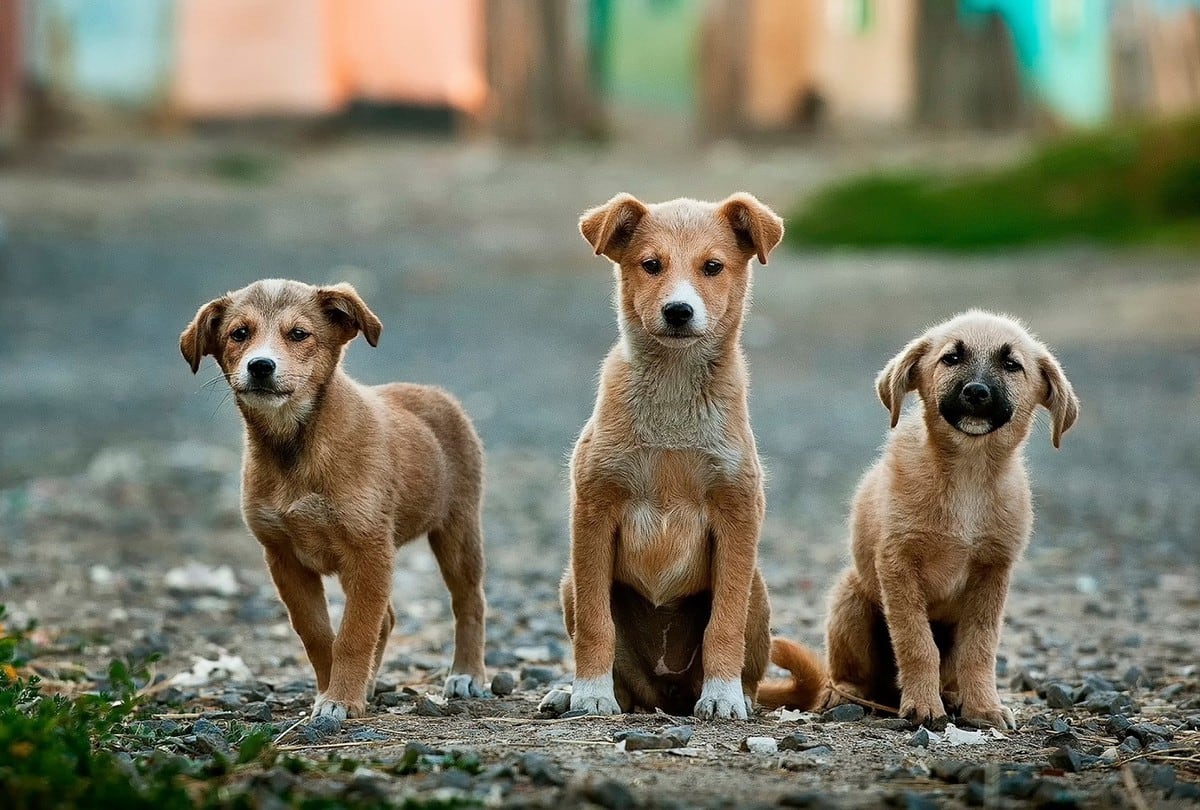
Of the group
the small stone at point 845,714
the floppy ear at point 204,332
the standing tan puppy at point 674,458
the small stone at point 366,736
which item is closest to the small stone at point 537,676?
the standing tan puppy at point 674,458

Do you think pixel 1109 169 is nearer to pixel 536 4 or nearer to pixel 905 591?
pixel 536 4

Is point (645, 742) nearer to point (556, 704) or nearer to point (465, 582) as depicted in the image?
point (556, 704)

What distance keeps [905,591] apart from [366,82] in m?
20.6

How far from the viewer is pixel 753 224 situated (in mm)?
5793

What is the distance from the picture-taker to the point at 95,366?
16422mm

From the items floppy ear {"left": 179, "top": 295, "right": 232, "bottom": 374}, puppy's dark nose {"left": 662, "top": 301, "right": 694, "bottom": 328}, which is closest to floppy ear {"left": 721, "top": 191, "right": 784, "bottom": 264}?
puppy's dark nose {"left": 662, "top": 301, "right": 694, "bottom": 328}

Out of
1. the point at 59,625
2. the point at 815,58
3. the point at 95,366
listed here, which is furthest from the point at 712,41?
the point at 59,625

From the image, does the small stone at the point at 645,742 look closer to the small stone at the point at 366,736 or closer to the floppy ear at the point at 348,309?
the small stone at the point at 366,736

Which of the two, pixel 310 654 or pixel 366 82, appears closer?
pixel 310 654

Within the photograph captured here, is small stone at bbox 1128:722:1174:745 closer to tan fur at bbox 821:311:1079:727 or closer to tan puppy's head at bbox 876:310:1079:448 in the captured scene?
tan fur at bbox 821:311:1079:727

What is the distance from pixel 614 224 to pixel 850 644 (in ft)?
5.66

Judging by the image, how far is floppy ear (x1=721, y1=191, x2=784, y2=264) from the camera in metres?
5.79

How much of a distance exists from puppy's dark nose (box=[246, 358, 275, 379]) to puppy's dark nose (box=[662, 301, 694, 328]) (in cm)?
129

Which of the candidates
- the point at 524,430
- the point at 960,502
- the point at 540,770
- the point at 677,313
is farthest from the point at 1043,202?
the point at 540,770
